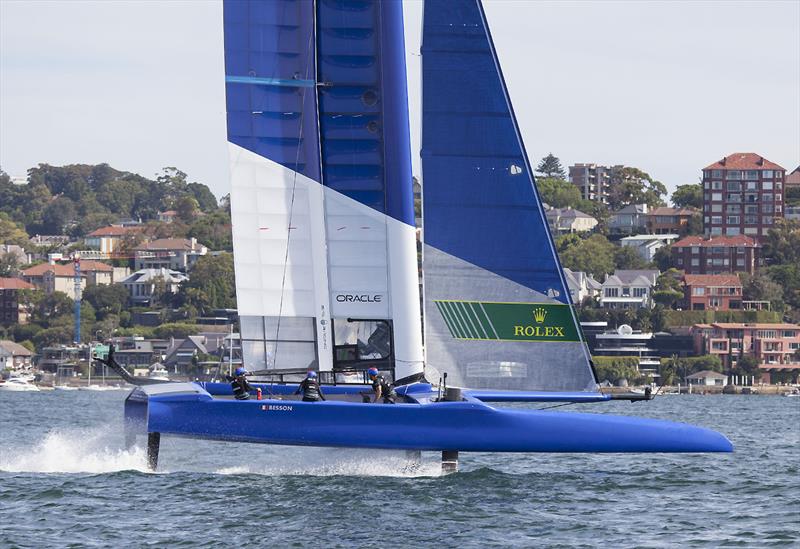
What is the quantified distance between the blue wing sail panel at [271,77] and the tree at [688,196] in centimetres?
13408

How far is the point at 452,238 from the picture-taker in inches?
802

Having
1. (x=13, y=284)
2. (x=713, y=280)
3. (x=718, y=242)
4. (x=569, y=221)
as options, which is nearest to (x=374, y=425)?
(x=713, y=280)

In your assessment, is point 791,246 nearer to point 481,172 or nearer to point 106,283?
point 106,283

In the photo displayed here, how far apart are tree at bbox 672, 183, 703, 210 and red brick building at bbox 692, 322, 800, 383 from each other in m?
48.3

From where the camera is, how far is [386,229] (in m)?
20.9

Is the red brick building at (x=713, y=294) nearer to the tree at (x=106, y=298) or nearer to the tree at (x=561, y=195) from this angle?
the tree at (x=106, y=298)

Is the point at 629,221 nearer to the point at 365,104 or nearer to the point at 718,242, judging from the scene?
the point at 718,242

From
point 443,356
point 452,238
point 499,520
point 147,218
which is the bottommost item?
point 499,520

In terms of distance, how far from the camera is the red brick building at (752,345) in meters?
104

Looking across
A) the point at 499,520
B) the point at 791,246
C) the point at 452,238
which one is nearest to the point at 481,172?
the point at 452,238

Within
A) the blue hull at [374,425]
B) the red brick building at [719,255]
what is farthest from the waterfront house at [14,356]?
the blue hull at [374,425]

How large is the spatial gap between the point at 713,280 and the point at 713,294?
5.10 ft

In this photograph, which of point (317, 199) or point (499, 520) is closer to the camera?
point (499, 520)

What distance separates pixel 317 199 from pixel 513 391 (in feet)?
10.6
